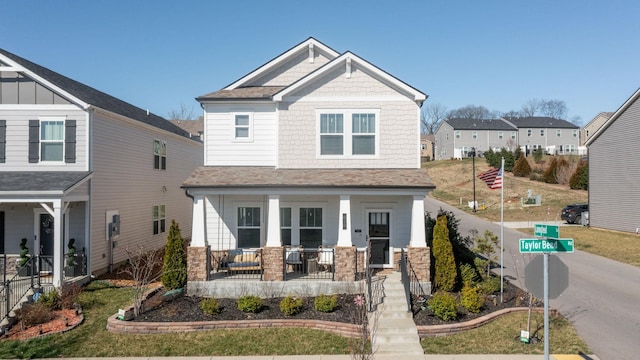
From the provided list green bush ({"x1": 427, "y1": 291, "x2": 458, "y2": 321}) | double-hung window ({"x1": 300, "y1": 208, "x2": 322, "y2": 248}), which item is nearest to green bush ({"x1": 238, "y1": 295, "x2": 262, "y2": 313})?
double-hung window ({"x1": 300, "y1": 208, "x2": 322, "y2": 248})

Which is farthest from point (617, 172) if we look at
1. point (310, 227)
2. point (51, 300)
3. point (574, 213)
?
point (51, 300)

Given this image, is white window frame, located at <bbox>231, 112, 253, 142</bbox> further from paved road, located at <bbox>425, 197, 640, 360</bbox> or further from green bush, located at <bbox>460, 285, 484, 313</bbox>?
paved road, located at <bbox>425, 197, 640, 360</bbox>

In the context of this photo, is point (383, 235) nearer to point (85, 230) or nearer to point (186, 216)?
point (85, 230)

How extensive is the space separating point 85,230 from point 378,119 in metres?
11.6

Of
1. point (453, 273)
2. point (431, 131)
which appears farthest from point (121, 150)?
point (431, 131)

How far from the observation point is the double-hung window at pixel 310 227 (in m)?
15.1

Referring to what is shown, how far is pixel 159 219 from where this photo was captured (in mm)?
21516

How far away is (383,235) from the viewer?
1488 cm

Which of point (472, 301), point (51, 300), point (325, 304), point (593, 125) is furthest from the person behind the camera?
point (593, 125)

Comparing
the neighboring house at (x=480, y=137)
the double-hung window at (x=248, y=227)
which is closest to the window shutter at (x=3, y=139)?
the double-hung window at (x=248, y=227)

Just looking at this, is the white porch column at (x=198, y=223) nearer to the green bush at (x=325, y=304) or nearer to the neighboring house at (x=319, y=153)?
the neighboring house at (x=319, y=153)

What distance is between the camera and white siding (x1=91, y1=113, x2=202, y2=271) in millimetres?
16016

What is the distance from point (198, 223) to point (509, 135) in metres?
66.3

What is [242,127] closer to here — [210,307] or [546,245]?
[210,307]
